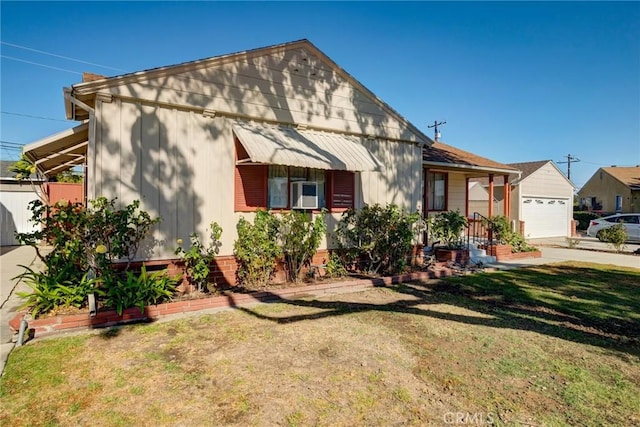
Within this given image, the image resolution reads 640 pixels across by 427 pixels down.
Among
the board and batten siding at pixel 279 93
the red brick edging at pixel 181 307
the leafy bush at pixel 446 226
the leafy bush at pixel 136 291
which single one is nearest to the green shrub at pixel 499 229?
the leafy bush at pixel 446 226

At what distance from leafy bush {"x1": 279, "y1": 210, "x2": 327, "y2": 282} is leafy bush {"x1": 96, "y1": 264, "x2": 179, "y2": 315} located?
2.57 meters

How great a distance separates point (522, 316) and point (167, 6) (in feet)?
44.6

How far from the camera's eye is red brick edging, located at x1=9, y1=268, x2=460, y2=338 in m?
5.30

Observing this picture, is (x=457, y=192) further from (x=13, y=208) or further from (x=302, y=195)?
(x=13, y=208)

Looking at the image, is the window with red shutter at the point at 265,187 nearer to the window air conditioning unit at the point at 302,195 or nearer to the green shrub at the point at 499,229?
the window air conditioning unit at the point at 302,195

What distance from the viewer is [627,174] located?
37.0 meters

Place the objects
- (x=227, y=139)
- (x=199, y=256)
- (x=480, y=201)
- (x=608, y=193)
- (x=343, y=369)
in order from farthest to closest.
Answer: (x=608, y=193), (x=480, y=201), (x=227, y=139), (x=199, y=256), (x=343, y=369)

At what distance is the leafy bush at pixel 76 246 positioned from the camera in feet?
18.6

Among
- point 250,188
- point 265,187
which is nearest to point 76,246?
point 250,188

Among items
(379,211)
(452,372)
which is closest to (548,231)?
(379,211)

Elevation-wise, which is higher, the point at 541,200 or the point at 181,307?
the point at 541,200

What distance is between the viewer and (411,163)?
11.0m

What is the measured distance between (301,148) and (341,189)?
196cm

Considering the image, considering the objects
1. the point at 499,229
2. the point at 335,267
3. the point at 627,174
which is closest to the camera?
the point at 335,267
